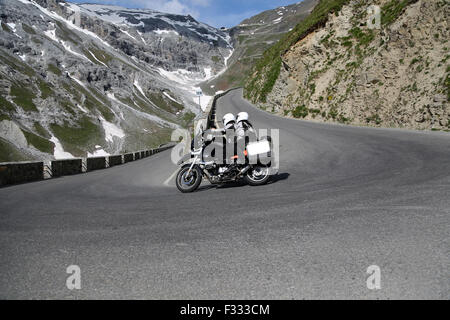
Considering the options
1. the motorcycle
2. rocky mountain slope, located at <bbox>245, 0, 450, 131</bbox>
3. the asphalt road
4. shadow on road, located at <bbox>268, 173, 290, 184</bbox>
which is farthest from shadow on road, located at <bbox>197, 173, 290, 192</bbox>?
rocky mountain slope, located at <bbox>245, 0, 450, 131</bbox>

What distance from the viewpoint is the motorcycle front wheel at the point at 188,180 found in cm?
805

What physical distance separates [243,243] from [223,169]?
15.5 ft

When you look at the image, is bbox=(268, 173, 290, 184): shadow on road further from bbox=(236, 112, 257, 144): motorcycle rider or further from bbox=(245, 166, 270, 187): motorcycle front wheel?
bbox=(236, 112, 257, 144): motorcycle rider

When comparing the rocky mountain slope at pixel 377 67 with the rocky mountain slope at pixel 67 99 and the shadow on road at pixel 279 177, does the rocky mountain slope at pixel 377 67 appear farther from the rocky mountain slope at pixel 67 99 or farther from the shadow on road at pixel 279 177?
the rocky mountain slope at pixel 67 99

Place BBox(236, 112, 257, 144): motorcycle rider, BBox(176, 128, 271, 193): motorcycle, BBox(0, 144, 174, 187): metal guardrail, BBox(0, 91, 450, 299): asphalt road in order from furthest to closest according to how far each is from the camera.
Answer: BBox(0, 144, 174, 187): metal guardrail < BBox(236, 112, 257, 144): motorcycle rider < BBox(176, 128, 271, 193): motorcycle < BBox(0, 91, 450, 299): asphalt road

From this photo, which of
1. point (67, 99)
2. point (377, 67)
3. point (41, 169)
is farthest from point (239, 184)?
point (67, 99)

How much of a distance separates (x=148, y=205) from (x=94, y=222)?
4.47 ft

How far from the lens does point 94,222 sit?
5027 millimetres

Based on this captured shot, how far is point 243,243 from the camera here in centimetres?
370

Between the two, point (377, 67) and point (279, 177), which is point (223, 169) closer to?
point (279, 177)

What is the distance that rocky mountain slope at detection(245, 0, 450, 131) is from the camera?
19.2 meters
